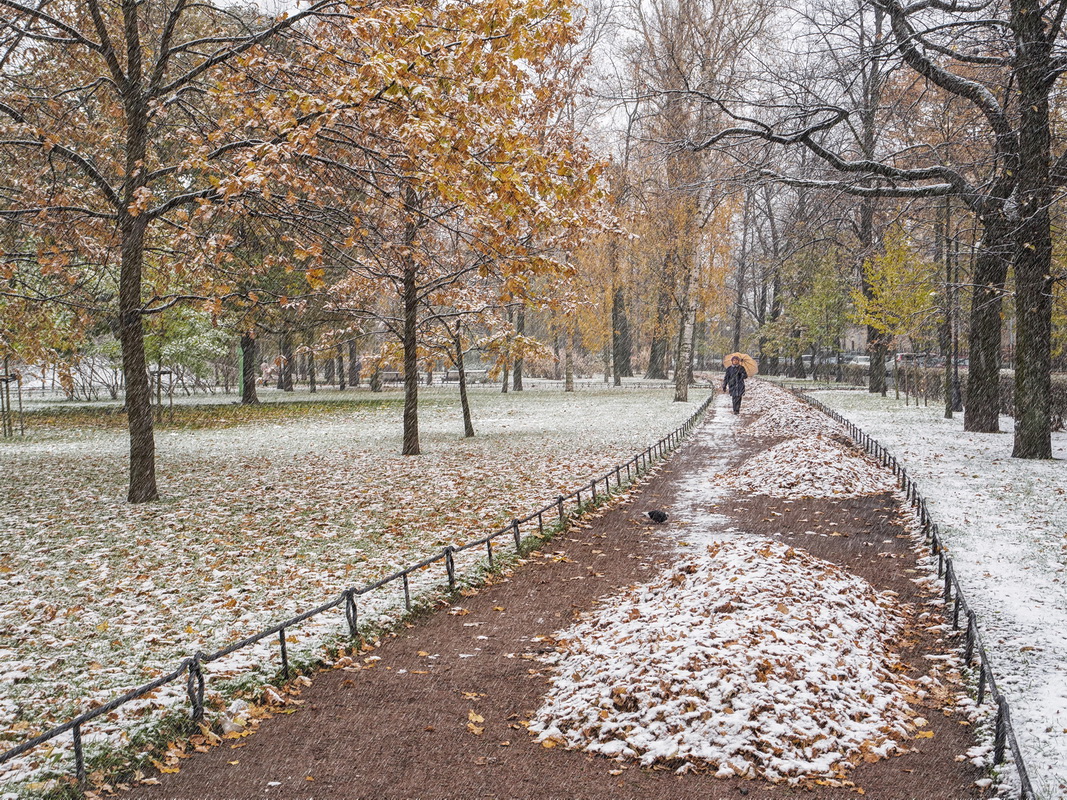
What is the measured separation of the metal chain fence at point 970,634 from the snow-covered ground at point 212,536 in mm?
4787

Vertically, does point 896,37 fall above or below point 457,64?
above

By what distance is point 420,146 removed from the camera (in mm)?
7551

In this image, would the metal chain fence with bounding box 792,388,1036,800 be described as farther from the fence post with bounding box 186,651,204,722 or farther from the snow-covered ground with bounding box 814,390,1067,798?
the fence post with bounding box 186,651,204,722

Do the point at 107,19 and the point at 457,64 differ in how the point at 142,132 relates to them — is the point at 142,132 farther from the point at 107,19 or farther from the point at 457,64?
the point at 457,64

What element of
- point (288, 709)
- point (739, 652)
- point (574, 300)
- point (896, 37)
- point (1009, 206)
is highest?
point (896, 37)

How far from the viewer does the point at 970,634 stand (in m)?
5.67

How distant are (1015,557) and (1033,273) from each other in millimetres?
7994

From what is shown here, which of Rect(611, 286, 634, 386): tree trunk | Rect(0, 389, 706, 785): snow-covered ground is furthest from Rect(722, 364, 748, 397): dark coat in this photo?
Rect(611, 286, 634, 386): tree trunk

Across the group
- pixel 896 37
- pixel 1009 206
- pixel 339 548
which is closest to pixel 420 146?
pixel 339 548

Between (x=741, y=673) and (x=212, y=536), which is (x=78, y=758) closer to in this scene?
(x=741, y=673)

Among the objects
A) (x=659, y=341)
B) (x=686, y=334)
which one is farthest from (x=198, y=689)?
(x=659, y=341)

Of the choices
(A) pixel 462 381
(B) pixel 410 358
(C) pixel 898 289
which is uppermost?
(C) pixel 898 289

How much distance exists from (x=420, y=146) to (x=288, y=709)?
524 centimetres

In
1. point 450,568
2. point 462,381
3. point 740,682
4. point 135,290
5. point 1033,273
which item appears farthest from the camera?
point 462,381
